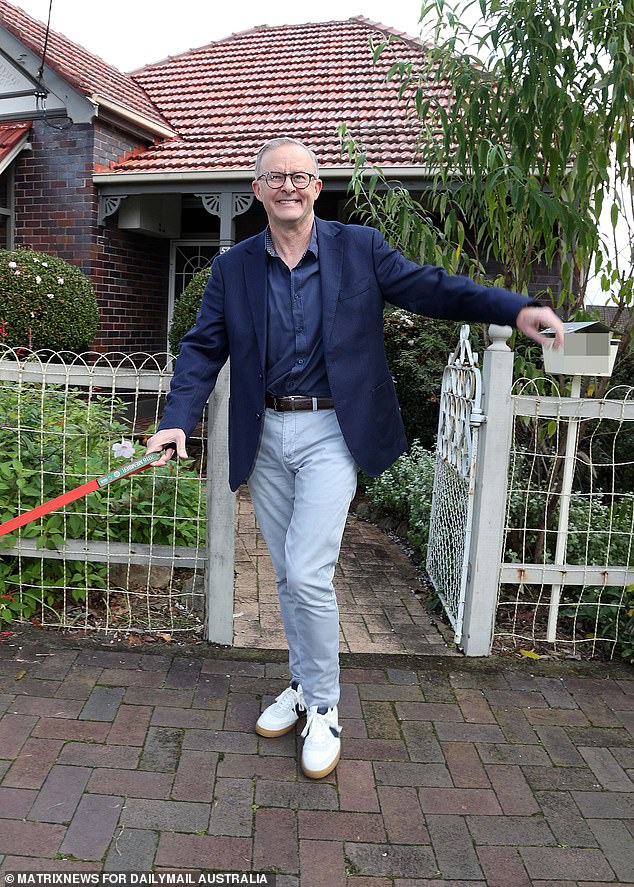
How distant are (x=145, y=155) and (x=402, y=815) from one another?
930 centimetres

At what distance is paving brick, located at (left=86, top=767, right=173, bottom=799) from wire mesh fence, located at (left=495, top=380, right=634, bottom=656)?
1.84 m

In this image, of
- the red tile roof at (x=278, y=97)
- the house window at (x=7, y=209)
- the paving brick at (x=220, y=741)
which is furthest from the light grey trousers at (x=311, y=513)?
the house window at (x=7, y=209)

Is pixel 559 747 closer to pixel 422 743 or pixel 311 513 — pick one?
pixel 422 743

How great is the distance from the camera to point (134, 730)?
9.72 feet

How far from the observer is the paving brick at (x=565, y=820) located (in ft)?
8.02

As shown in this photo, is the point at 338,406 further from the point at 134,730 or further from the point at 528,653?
the point at 528,653

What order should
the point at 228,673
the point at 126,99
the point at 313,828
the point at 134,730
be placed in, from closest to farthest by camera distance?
the point at 313,828 → the point at 134,730 → the point at 228,673 → the point at 126,99

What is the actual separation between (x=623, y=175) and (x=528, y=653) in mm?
2503

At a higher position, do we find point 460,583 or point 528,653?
point 460,583

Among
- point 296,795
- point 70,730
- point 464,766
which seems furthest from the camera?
point 70,730

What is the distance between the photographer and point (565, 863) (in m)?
2.34

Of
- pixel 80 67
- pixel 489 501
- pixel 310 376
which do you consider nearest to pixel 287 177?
pixel 310 376

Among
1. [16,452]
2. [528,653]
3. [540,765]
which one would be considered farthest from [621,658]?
[16,452]

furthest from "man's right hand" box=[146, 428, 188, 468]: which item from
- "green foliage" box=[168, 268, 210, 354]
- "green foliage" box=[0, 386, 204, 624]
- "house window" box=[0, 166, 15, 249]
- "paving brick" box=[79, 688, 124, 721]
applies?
"house window" box=[0, 166, 15, 249]
